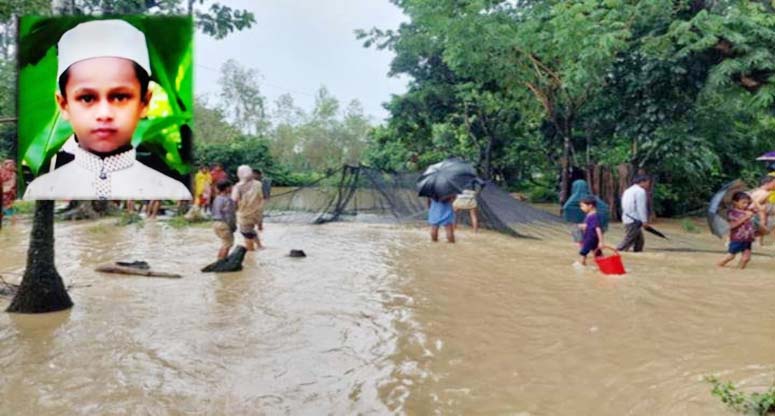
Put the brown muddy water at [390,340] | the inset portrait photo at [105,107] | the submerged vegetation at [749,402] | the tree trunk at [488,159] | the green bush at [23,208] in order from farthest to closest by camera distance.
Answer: the tree trunk at [488,159]
the green bush at [23,208]
the inset portrait photo at [105,107]
the brown muddy water at [390,340]
the submerged vegetation at [749,402]

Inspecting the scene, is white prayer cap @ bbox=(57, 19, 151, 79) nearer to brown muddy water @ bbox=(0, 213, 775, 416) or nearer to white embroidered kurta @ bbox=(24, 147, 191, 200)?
white embroidered kurta @ bbox=(24, 147, 191, 200)

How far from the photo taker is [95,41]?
470cm

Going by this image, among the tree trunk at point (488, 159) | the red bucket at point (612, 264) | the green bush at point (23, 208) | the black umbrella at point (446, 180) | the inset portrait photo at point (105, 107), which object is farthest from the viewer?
the tree trunk at point (488, 159)

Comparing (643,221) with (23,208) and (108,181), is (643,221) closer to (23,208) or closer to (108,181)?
(108,181)

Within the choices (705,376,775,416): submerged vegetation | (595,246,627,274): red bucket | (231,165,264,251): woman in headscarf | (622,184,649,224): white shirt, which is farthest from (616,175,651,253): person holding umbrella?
(705,376,775,416): submerged vegetation

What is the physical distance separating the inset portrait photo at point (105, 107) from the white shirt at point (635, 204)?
6.26 meters

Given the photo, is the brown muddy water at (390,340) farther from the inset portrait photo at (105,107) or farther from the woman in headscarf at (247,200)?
the inset portrait photo at (105,107)

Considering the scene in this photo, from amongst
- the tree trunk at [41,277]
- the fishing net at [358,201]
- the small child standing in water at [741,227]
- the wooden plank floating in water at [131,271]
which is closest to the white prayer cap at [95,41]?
the tree trunk at [41,277]

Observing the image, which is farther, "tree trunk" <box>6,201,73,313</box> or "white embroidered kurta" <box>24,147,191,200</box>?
"tree trunk" <box>6,201,73,313</box>

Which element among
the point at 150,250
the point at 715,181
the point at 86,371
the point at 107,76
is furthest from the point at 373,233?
the point at 715,181

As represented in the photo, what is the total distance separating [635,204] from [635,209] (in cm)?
8

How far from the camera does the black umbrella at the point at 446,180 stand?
1000 cm

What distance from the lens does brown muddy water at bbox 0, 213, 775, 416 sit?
11.0 ft

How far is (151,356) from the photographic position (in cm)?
405
